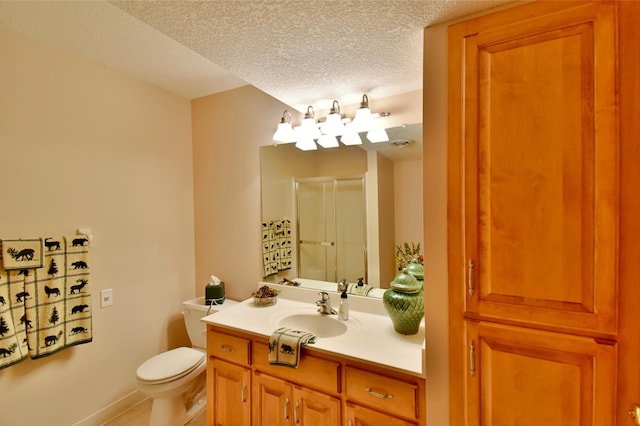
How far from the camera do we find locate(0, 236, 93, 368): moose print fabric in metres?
1.56

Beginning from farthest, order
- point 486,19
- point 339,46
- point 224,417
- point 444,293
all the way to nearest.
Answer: point 224,417
point 339,46
point 444,293
point 486,19

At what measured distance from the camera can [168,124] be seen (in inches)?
98.2

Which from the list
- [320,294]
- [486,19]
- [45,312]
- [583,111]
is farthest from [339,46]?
[45,312]

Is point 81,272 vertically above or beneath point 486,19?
beneath

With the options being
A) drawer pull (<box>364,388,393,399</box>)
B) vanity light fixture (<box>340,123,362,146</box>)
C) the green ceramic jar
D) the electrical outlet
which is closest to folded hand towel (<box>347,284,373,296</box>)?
the green ceramic jar

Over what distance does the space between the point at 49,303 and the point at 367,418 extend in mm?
1974

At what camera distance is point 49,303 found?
1.72 m

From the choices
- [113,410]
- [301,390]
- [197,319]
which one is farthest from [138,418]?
[301,390]

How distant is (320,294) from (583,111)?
65.0 inches

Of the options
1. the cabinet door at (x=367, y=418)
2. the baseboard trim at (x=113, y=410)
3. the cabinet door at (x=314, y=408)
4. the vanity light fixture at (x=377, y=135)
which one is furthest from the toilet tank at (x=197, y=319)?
the vanity light fixture at (x=377, y=135)

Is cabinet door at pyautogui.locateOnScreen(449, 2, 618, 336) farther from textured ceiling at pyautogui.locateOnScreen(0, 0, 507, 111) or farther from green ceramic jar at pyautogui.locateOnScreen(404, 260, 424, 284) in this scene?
green ceramic jar at pyautogui.locateOnScreen(404, 260, 424, 284)

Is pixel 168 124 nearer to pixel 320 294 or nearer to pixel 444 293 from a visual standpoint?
pixel 320 294

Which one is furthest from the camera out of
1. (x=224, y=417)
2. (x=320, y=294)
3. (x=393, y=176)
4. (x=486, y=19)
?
(x=320, y=294)

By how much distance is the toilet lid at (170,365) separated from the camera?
1.81 metres
